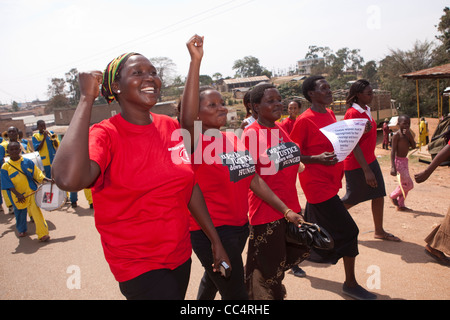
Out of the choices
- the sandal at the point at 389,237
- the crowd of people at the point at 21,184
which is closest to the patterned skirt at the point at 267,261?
the sandal at the point at 389,237

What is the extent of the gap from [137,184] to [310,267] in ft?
9.90

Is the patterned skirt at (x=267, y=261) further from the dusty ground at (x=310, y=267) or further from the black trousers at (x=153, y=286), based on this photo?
the black trousers at (x=153, y=286)

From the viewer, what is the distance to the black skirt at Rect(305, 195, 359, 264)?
10.7 feet

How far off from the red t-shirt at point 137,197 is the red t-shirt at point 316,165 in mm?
1868

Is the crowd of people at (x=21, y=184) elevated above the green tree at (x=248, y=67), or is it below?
below

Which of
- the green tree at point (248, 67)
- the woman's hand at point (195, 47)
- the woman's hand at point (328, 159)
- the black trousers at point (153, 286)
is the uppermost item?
the green tree at point (248, 67)

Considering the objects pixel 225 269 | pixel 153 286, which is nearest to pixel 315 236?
pixel 225 269

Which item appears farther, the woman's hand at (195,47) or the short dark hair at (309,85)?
the short dark hair at (309,85)

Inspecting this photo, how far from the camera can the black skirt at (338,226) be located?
10.7 ft

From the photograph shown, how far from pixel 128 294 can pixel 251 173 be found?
1.22 meters

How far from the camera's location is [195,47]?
7.30 ft

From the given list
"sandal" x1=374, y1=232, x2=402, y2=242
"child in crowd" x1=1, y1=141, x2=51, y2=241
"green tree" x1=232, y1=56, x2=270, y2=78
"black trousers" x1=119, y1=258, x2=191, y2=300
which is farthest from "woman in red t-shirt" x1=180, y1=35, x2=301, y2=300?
"green tree" x1=232, y1=56, x2=270, y2=78

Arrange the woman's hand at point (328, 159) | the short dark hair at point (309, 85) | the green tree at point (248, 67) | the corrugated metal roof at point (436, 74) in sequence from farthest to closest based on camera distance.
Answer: the green tree at point (248, 67) < the corrugated metal roof at point (436, 74) < the short dark hair at point (309, 85) < the woman's hand at point (328, 159)
